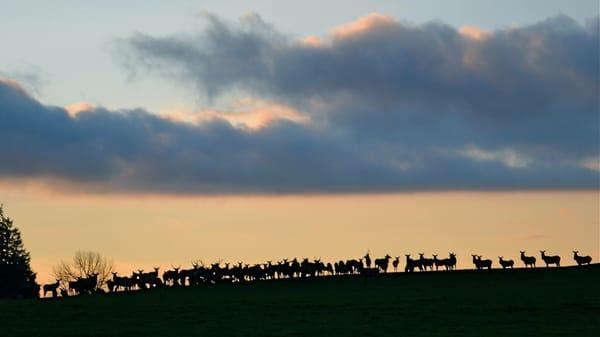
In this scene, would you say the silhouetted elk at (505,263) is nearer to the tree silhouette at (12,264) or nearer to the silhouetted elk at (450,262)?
the silhouetted elk at (450,262)

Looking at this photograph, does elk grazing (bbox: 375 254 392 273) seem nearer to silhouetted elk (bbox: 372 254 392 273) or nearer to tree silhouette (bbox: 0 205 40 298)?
silhouetted elk (bbox: 372 254 392 273)

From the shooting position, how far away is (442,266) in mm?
92312

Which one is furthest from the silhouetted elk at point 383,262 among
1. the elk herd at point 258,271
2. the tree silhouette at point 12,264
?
the tree silhouette at point 12,264

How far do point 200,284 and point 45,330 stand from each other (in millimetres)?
32428

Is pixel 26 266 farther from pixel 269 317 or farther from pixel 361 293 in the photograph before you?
pixel 269 317

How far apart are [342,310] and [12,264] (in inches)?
2571

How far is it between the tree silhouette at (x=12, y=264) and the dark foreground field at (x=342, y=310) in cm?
3913

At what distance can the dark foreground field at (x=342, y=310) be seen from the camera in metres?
51.1

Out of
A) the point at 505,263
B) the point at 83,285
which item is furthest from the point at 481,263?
the point at 83,285

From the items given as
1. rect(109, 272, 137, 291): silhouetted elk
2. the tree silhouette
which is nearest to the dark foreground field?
rect(109, 272, 137, 291): silhouetted elk

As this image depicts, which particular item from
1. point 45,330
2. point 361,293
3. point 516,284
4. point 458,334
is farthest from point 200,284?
point 458,334

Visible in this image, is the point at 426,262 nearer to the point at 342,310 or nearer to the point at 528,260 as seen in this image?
the point at 528,260

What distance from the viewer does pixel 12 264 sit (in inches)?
4582

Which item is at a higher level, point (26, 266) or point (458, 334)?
point (26, 266)
